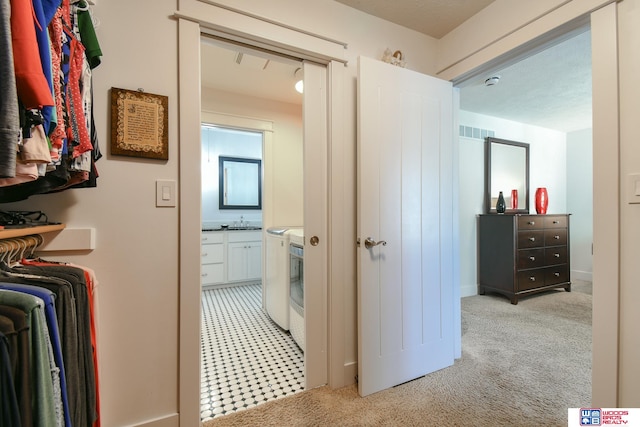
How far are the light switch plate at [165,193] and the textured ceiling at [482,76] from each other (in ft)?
2.57

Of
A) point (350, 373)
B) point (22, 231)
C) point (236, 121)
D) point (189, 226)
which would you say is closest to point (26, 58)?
point (22, 231)

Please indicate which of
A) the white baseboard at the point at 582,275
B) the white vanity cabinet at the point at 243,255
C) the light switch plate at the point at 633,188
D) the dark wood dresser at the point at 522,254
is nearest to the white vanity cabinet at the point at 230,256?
the white vanity cabinet at the point at 243,255

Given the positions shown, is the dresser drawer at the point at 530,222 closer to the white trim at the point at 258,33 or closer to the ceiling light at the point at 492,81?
the ceiling light at the point at 492,81

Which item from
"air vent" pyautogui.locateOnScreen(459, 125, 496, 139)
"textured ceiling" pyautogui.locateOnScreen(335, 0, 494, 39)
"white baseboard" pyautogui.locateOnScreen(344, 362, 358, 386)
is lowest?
"white baseboard" pyautogui.locateOnScreen(344, 362, 358, 386)

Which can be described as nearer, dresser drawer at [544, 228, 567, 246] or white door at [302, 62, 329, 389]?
white door at [302, 62, 329, 389]

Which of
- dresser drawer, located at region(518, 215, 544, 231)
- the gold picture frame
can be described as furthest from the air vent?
the gold picture frame

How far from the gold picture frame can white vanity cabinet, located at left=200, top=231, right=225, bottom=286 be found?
9.02 ft

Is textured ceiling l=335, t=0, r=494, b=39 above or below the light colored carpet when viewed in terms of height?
above

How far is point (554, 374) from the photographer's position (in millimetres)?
1819

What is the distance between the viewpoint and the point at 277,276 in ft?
8.56

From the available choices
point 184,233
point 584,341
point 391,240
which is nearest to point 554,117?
point 584,341

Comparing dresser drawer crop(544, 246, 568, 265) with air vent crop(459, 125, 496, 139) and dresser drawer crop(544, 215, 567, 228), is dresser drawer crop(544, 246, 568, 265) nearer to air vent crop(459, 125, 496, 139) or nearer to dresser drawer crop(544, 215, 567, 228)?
dresser drawer crop(544, 215, 567, 228)

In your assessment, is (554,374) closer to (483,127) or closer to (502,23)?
(502,23)

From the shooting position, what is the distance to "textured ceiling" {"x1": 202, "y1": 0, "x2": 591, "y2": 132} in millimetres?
1739
